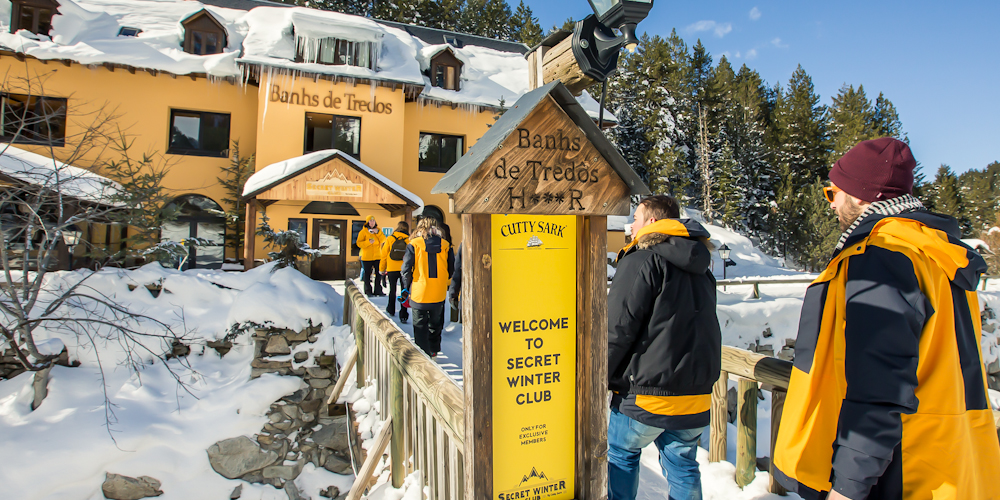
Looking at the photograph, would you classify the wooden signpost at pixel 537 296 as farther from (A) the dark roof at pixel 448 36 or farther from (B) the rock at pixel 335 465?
(A) the dark roof at pixel 448 36

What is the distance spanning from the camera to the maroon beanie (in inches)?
63.3

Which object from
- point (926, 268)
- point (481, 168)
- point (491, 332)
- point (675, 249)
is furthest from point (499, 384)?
point (926, 268)

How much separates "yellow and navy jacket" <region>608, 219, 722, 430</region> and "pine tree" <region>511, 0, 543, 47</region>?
32224 millimetres

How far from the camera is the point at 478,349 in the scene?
173cm

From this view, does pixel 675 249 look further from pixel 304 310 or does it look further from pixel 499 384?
pixel 304 310

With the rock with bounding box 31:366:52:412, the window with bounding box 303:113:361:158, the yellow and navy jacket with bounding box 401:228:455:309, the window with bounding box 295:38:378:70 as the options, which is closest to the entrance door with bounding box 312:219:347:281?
the window with bounding box 303:113:361:158

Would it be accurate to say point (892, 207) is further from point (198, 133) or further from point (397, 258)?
point (198, 133)

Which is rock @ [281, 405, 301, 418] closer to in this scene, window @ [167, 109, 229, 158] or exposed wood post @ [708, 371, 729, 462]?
exposed wood post @ [708, 371, 729, 462]

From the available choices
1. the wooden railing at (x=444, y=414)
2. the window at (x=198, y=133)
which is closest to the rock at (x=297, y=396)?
the wooden railing at (x=444, y=414)

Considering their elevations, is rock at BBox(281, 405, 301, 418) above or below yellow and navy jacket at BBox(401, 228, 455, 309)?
below

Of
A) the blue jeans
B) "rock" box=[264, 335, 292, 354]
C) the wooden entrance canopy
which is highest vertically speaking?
the wooden entrance canopy

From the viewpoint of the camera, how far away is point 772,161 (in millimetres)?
37219

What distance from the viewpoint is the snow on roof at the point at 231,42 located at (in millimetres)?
13711

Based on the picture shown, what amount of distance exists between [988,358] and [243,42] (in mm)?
22990
